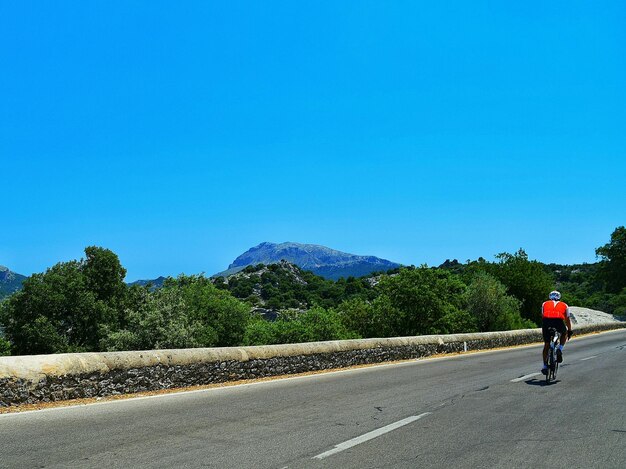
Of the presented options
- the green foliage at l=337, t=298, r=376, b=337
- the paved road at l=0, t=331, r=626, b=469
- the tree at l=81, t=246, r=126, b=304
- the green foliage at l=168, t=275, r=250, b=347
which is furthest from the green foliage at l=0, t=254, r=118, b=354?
the paved road at l=0, t=331, r=626, b=469

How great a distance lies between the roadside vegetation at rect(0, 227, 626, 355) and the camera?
3325 centimetres

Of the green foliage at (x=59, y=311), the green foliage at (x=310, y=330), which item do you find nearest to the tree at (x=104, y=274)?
the green foliage at (x=59, y=311)

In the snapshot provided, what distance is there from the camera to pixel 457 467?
5270mm

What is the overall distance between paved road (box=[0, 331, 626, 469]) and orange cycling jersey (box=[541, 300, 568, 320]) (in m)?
1.53

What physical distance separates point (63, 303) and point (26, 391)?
1692 inches

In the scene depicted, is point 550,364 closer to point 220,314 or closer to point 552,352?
point 552,352

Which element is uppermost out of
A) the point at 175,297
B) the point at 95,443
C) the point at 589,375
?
the point at 175,297

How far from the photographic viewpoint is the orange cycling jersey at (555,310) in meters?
12.1

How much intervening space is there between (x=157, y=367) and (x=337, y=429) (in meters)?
4.82

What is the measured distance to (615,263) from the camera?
10088cm

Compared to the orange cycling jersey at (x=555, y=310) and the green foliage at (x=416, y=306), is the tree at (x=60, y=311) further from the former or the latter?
the orange cycling jersey at (x=555, y=310)

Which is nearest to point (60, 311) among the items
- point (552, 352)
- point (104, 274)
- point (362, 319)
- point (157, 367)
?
point (104, 274)

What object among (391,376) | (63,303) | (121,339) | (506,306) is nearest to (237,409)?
(391,376)

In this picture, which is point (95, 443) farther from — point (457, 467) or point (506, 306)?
point (506, 306)
